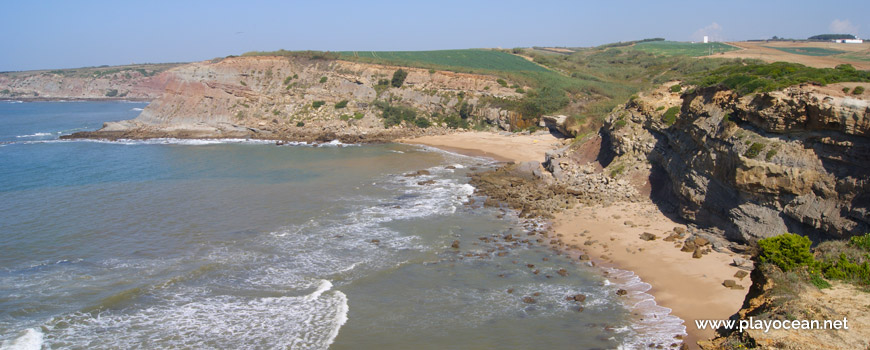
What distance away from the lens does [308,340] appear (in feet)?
40.4

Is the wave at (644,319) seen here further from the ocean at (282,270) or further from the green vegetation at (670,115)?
the green vegetation at (670,115)

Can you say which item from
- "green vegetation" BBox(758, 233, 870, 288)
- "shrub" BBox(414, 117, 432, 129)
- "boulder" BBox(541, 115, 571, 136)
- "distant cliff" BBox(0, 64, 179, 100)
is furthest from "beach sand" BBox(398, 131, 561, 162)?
"distant cliff" BBox(0, 64, 179, 100)

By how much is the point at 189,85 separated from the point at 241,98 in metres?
5.05

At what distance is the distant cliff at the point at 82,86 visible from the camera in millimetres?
108812

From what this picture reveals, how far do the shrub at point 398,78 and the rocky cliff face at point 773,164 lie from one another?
36.2 m

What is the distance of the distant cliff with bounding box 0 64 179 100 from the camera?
4284 inches

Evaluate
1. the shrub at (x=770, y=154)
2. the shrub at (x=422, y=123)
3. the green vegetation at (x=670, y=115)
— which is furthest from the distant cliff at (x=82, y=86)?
the shrub at (x=770, y=154)

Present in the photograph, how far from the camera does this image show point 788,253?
393 inches

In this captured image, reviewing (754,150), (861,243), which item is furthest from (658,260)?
(861,243)

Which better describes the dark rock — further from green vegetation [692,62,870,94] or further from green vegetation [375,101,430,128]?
green vegetation [375,101,430,128]

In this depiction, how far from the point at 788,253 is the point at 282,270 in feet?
42.4

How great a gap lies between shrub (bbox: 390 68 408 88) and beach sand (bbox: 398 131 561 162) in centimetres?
1080

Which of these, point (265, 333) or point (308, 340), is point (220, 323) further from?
point (308, 340)

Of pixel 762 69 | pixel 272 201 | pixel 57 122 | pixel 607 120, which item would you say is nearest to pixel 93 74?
pixel 57 122
